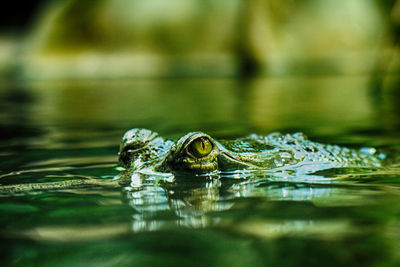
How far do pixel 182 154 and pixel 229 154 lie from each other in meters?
0.25

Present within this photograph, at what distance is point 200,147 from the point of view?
7.91 feet

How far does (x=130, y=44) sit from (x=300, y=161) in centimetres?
1580

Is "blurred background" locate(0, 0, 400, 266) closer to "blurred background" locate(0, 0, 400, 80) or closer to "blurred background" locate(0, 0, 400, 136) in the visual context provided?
"blurred background" locate(0, 0, 400, 136)

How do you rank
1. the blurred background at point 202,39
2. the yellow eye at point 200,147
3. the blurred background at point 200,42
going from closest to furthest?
the yellow eye at point 200,147 → the blurred background at point 200,42 → the blurred background at point 202,39

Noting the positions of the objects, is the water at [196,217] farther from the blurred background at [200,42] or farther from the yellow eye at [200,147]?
the blurred background at [200,42]

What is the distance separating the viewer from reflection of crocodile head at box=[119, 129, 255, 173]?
2408mm

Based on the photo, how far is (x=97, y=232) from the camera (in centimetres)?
158

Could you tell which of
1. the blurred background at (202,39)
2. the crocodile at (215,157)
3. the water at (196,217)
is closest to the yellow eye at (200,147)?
the crocodile at (215,157)

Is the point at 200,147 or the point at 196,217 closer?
the point at 196,217

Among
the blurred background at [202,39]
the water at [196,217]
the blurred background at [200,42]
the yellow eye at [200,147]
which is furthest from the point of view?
the blurred background at [202,39]

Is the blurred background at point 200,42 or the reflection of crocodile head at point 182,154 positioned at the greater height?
the blurred background at point 200,42

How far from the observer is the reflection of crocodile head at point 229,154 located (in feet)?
8.00

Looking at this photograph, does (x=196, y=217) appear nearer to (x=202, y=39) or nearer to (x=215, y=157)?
(x=215, y=157)

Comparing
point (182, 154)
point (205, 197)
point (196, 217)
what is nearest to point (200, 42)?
point (182, 154)
